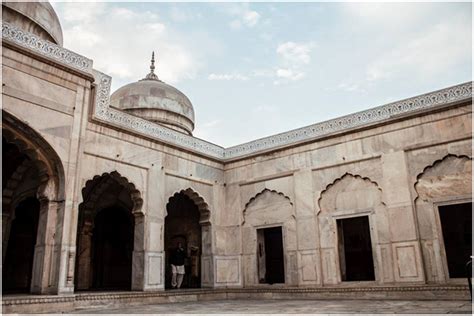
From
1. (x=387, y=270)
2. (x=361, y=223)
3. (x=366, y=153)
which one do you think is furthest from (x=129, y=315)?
(x=361, y=223)

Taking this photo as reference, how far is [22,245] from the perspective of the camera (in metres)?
11.6

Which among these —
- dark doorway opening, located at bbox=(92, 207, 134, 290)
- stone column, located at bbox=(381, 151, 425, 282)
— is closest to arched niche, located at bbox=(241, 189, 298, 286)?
stone column, located at bbox=(381, 151, 425, 282)

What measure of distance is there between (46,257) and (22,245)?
15.9 feet

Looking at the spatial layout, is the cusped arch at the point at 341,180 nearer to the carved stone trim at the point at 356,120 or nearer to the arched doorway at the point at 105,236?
the carved stone trim at the point at 356,120

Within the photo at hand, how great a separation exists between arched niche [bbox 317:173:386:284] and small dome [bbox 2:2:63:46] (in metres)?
7.82

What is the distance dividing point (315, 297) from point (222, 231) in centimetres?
315

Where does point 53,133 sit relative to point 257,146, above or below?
below

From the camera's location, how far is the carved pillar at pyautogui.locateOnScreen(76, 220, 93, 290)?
444 inches

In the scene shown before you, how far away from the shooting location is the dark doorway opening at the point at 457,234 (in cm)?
1043

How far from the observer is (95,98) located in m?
9.06

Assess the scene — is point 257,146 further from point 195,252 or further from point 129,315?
point 129,315

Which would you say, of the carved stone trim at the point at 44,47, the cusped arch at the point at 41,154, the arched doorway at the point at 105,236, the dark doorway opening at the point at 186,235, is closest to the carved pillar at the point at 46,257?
the cusped arch at the point at 41,154

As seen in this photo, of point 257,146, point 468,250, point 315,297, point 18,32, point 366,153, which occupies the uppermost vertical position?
point 18,32

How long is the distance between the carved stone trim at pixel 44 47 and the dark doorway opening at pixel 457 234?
8.99 m
